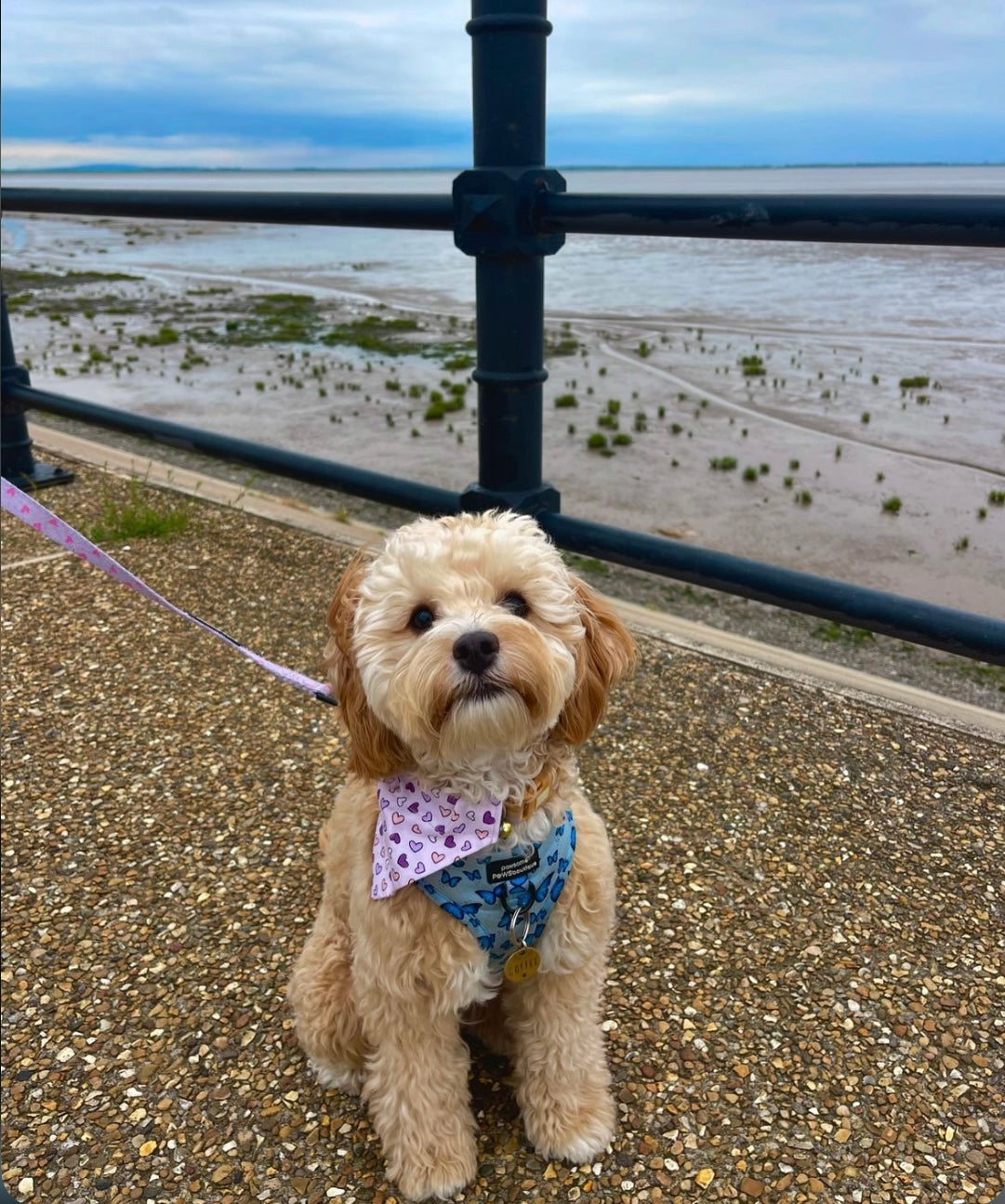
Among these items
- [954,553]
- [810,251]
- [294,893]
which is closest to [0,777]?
[294,893]

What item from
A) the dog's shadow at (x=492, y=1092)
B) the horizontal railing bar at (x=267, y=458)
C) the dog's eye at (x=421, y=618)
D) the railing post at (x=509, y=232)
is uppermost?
the railing post at (x=509, y=232)

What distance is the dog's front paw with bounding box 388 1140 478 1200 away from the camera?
2.12 meters

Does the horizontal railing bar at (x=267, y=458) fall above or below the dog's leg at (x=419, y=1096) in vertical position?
above

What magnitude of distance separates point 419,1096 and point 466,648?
3.43ft

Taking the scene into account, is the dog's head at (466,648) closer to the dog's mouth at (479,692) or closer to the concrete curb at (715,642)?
the dog's mouth at (479,692)

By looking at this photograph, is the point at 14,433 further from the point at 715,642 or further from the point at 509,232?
the point at 715,642

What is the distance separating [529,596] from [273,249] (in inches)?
1348

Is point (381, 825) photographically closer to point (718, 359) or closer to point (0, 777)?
point (0, 777)

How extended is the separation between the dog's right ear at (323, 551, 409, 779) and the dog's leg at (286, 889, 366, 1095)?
55 cm

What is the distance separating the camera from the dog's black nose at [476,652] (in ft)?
6.06

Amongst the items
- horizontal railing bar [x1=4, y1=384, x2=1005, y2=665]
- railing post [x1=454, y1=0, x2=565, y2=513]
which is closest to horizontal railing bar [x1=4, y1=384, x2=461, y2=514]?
horizontal railing bar [x1=4, y1=384, x2=1005, y2=665]

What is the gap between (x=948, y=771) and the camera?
11.2ft

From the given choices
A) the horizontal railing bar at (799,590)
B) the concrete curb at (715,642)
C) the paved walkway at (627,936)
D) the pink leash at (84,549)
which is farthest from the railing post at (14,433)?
the horizontal railing bar at (799,590)

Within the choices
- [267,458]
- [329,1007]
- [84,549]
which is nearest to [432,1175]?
[329,1007]
